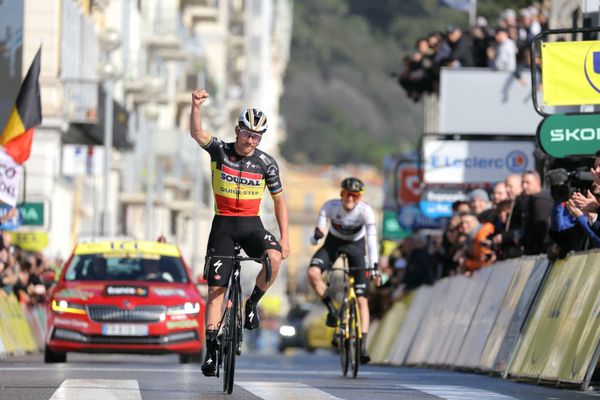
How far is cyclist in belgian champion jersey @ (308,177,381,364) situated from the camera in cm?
2006

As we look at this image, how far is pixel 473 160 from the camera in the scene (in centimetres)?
3014

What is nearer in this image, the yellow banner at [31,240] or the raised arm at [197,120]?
the raised arm at [197,120]

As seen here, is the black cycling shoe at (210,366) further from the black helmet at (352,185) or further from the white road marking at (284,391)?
the black helmet at (352,185)

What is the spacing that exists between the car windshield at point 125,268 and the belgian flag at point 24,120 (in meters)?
3.82

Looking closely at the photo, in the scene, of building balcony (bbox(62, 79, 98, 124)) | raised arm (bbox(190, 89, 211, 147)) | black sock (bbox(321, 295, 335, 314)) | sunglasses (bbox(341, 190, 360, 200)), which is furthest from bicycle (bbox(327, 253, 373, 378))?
building balcony (bbox(62, 79, 98, 124))

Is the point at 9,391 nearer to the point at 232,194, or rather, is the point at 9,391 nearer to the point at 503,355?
the point at 232,194

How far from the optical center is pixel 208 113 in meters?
77.1

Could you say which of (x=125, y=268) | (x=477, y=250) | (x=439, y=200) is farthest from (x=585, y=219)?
(x=439, y=200)

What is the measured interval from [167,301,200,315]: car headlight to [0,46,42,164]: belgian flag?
4937mm

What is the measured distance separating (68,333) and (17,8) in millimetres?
8541

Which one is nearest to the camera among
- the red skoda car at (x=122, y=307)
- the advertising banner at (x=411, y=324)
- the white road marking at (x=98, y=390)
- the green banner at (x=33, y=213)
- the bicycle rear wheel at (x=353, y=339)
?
the white road marking at (x=98, y=390)

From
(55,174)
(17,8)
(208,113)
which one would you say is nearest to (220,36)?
(208,113)

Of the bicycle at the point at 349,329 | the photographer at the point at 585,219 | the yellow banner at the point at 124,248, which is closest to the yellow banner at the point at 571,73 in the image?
the photographer at the point at 585,219

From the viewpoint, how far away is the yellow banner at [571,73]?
57.6 feet
